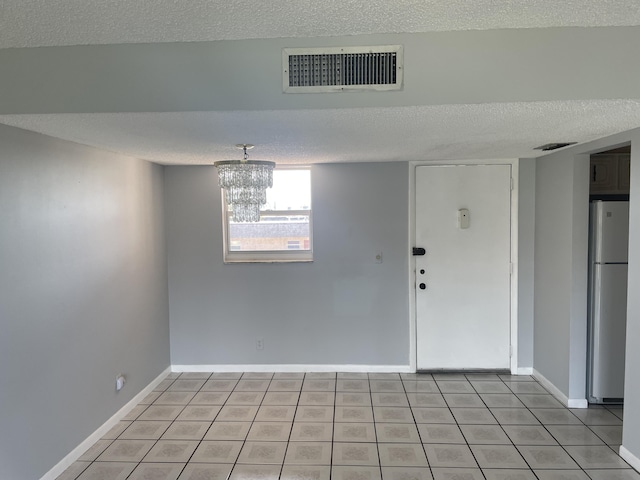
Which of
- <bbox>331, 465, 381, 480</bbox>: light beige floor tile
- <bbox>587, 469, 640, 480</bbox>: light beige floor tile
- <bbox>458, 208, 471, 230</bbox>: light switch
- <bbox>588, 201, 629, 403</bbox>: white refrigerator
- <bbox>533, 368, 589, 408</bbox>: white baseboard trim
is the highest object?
<bbox>458, 208, 471, 230</bbox>: light switch

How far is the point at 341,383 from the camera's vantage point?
376 cm

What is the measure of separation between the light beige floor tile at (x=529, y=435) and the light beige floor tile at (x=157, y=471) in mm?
2201

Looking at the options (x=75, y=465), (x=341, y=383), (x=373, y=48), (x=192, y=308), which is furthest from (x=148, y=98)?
(x=341, y=383)

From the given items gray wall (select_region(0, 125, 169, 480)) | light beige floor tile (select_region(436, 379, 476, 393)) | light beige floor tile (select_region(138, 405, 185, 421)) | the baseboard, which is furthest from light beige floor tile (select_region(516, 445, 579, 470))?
gray wall (select_region(0, 125, 169, 480))

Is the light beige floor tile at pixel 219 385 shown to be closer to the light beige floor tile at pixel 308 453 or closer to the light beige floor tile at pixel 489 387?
the light beige floor tile at pixel 308 453

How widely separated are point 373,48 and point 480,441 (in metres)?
2.56

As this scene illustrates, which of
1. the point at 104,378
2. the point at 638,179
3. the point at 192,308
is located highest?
the point at 638,179

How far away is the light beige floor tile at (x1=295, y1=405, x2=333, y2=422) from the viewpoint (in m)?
3.11

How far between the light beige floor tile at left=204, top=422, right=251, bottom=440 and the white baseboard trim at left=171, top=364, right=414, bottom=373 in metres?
0.97

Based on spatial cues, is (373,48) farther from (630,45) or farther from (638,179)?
(638,179)

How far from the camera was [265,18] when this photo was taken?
5.41ft

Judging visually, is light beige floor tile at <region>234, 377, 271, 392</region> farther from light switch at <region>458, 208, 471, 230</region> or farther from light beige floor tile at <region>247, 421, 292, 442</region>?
light switch at <region>458, 208, 471, 230</region>

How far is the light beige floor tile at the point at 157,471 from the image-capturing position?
8.04 feet

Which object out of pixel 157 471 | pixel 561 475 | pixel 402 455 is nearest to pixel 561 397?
pixel 561 475
